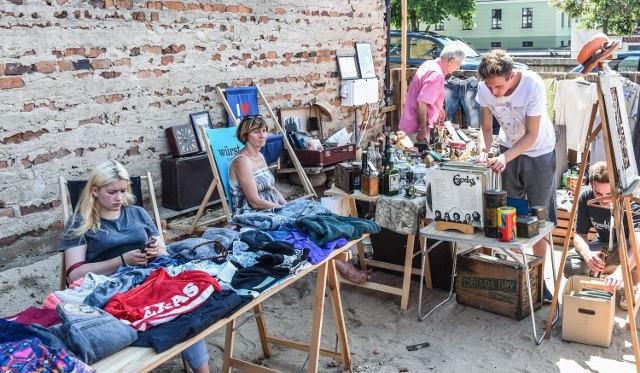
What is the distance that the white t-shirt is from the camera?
448 cm

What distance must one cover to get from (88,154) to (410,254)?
2517 mm

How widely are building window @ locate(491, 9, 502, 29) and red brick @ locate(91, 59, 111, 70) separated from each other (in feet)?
103

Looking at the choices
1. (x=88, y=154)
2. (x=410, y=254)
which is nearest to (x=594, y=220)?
(x=410, y=254)

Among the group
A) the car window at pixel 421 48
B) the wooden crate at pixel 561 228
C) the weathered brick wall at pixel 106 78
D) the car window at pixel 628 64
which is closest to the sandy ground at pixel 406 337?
the weathered brick wall at pixel 106 78

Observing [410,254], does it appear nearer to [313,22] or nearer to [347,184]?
[347,184]

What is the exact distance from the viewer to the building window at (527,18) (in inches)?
1312

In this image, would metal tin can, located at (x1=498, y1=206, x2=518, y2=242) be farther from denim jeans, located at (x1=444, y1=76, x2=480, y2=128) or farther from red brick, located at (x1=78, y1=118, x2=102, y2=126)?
denim jeans, located at (x1=444, y1=76, x2=480, y2=128)

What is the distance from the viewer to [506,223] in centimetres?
399

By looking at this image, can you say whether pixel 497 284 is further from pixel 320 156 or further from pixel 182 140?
pixel 182 140

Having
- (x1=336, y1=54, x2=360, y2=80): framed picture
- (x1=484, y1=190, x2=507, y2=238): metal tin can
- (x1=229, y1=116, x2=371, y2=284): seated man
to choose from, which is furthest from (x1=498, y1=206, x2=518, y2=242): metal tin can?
(x1=336, y1=54, x2=360, y2=80): framed picture

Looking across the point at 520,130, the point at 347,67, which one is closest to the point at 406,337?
the point at 520,130

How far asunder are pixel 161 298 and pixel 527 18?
3377 centimetres

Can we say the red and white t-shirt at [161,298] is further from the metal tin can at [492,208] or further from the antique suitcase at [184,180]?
the antique suitcase at [184,180]

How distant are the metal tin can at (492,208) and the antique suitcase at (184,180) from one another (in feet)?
8.88
